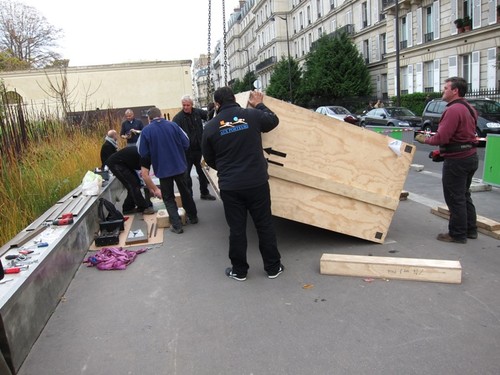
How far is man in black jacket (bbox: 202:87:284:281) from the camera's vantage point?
169 inches

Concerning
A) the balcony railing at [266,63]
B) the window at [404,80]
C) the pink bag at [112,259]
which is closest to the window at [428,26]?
the window at [404,80]

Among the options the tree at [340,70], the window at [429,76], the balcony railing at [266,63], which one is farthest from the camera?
the balcony railing at [266,63]

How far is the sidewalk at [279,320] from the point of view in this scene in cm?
302

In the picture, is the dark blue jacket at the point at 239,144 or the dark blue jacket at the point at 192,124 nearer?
the dark blue jacket at the point at 239,144

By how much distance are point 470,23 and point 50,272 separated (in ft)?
97.1

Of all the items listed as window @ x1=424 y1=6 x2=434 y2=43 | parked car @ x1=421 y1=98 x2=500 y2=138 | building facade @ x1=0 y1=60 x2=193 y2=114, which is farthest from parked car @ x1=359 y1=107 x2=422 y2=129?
window @ x1=424 y1=6 x2=434 y2=43

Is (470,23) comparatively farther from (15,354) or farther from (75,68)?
(15,354)

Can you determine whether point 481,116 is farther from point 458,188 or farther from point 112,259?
point 112,259

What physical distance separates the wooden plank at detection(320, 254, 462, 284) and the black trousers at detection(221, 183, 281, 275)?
55 cm

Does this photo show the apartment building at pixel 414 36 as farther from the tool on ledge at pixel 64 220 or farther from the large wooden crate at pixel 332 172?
the tool on ledge at pixel 64 220

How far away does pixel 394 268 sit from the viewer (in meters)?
4.27

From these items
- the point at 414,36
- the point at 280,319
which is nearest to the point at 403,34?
the point at 414,36

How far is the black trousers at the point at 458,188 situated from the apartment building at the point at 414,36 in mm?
21142

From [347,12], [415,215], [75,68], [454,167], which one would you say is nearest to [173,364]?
[454,167]
